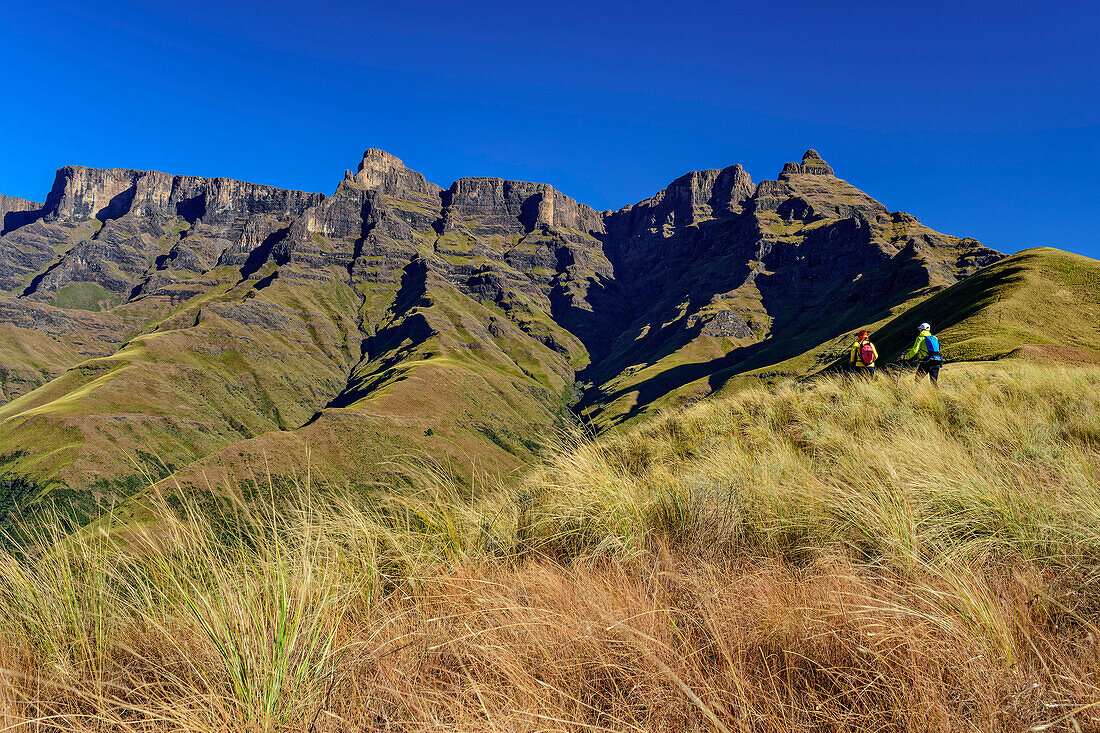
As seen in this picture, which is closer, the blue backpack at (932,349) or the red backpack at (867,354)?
the blue backpack at (932,349)

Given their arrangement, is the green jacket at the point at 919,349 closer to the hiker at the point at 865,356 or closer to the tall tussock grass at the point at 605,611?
the hiker at the point at 865,356

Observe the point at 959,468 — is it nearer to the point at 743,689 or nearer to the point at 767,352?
the point at 743,689

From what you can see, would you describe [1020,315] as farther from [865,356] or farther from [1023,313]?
[865,356]

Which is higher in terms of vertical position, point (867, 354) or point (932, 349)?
point (867, 354)

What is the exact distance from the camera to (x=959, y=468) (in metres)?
3.50

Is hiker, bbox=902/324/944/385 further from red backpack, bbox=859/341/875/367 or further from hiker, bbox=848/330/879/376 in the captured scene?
red backpack, bbox=859/341/875/367

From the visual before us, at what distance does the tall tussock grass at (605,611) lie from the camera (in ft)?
5.88

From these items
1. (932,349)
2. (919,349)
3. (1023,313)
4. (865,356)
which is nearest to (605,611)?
(932,349)

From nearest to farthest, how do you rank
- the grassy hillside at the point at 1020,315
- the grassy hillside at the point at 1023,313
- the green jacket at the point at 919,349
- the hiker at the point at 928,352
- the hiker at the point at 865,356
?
the hiker at the point at 928,352 < the green jacket at the point at 919,349 < the hiker at the point at 865,356 < the grassy hillside at the point at 1020,315 < the grassy hillside at the point at 1023,313

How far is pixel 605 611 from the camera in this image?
94.3 inches

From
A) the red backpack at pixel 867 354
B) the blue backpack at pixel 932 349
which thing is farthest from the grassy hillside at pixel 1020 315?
the blue backpack at pixel 932 349

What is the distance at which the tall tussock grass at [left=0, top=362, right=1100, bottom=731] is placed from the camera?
70.6 inches

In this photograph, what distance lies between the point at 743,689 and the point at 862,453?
12.5ft

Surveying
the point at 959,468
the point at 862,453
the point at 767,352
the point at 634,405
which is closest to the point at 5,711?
the point at 959,468
